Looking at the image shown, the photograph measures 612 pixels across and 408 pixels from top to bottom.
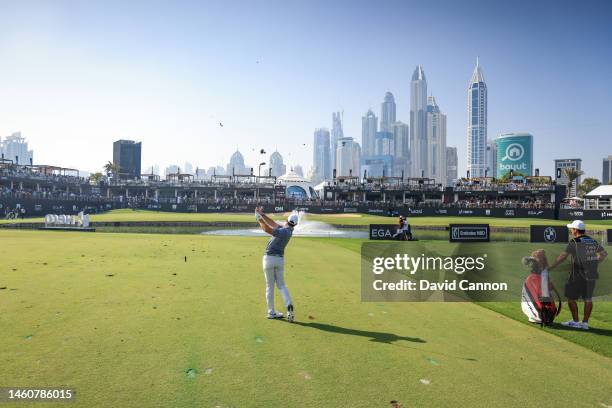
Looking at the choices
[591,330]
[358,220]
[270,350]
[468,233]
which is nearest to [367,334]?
[270,350]

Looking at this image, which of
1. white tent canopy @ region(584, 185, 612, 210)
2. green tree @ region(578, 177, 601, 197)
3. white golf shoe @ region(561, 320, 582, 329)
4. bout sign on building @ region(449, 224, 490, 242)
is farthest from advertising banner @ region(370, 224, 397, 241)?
green tree @ region(578, 177, 601, 197)

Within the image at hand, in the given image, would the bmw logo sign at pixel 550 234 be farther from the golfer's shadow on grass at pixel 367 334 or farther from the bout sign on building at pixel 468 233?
the golfer's shadow on grass at pixel 367 334

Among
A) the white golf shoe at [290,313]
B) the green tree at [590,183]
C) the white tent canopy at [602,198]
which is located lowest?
the white golf shoe at [290,313]

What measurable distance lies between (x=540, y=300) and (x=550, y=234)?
853 inches

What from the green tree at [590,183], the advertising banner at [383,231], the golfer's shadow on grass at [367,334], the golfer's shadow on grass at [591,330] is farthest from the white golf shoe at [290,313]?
the green tree at [590,183]

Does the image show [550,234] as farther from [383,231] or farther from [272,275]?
[272,275]

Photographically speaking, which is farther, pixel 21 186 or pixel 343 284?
pixel 21 186

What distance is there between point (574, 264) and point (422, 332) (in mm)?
3775

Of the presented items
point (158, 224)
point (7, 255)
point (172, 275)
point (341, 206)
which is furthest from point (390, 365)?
point (341, 206)

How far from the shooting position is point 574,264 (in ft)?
30.7

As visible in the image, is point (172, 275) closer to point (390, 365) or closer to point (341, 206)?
point (390, 365)

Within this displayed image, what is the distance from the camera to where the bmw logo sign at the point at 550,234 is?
92.0ft

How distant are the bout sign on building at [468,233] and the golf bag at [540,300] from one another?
20.2 m

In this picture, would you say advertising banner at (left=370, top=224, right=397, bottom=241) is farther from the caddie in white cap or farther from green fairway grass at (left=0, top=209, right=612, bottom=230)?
green fairway grass at (left=0, top=209, right=612, bottom=230)
